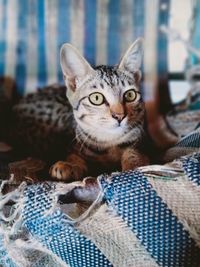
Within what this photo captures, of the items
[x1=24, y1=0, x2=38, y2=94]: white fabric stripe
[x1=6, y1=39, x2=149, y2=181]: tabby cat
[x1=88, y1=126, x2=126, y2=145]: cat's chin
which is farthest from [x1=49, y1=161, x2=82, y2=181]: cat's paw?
[x1=24, y1=0, x2=38, y2=94]: white fabric stripe

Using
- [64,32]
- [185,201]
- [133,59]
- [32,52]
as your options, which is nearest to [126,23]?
[64,32]

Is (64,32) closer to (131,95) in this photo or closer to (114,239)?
(131,95)

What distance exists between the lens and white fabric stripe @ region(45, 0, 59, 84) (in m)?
1.65

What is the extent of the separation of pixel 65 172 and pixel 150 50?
81 centimetres

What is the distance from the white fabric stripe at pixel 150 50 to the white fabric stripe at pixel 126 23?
0.05 meters

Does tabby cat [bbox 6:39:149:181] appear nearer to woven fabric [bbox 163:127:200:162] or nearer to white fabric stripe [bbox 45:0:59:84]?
woven fabric [bbox 163:127:200:162]

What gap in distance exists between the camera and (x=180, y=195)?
2.78ft

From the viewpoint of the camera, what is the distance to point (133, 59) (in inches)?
44.1

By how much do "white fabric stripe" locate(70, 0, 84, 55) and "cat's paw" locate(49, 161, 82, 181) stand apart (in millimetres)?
714

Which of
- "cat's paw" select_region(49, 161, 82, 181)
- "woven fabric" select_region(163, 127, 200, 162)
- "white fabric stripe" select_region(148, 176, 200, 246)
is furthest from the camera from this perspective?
"woven fabric" select_region(163, 127, 200, 162)

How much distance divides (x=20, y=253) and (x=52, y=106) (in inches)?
21.3

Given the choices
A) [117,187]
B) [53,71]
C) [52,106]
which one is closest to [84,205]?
[117,187]

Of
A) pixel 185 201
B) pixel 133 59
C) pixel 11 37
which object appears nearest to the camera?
pixel 185 201

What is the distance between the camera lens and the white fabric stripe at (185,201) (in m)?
0.85
